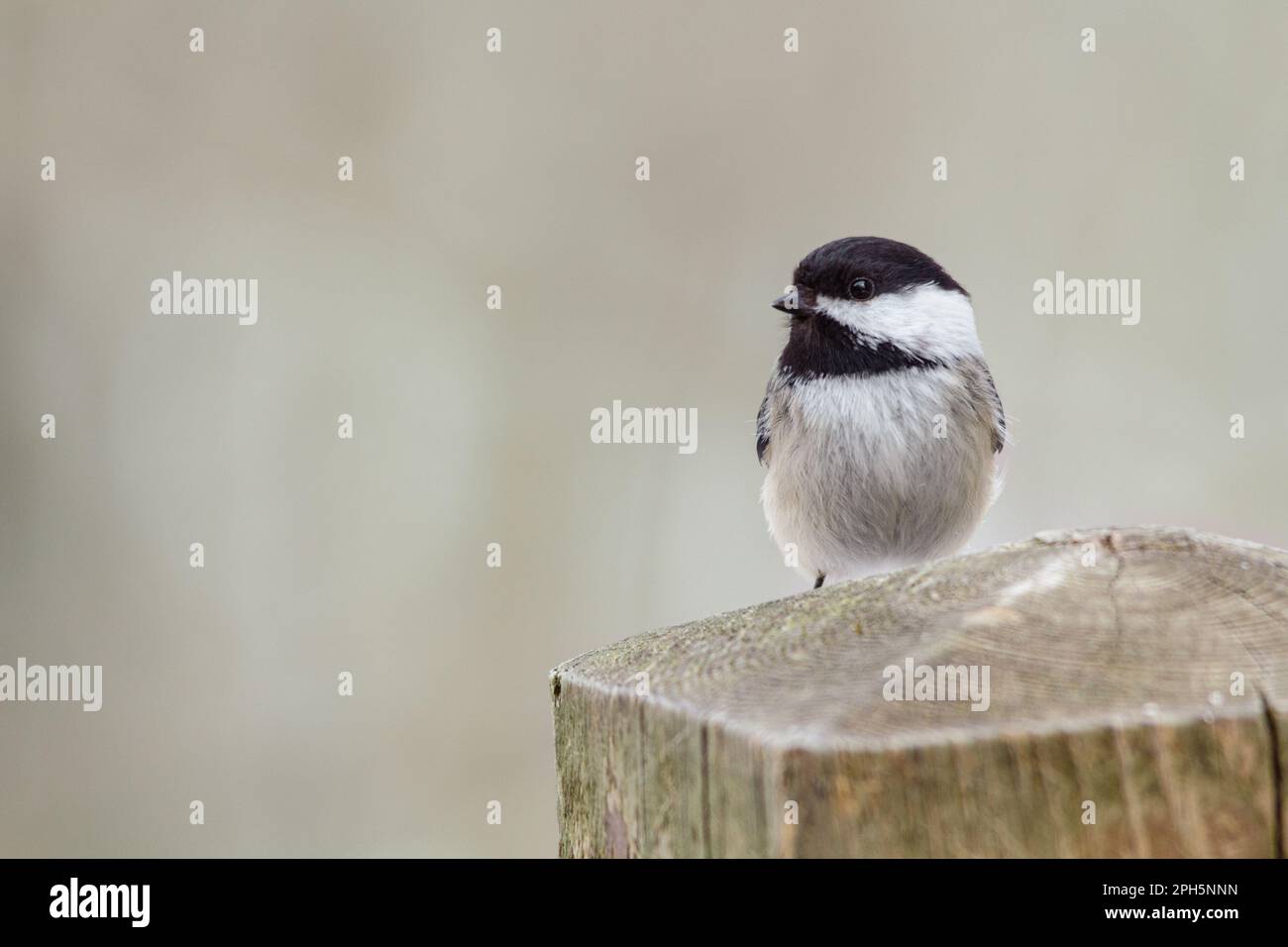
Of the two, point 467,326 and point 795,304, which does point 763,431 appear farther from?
point 467,326

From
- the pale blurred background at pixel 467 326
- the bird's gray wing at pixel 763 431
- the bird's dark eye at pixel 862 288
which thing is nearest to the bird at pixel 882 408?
the bird's dark eye at pixel 862 288

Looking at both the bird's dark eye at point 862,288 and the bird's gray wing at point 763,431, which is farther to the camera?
the bird's gray wing at point 763,431

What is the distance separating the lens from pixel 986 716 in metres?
0.99

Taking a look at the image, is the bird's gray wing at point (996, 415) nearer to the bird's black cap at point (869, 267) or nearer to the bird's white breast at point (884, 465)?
the bird's white breast at point (884, 465)

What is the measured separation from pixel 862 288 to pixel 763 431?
55cm

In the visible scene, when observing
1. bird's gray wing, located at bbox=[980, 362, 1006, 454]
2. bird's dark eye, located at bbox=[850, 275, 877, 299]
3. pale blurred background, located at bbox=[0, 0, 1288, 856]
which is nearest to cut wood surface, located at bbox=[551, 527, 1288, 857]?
bird's dark eye, located at bbox=[850, 275, 877, 299]

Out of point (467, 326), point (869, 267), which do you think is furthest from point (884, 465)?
point (467, 326)

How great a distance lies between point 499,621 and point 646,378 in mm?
1090

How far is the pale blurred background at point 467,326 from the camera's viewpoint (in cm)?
458

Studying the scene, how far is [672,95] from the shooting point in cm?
489

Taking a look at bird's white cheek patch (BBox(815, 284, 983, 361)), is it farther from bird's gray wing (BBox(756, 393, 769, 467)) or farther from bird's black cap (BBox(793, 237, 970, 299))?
bird's gray wing (BBox(756, 393, 769, 467))

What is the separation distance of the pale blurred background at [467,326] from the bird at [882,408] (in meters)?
1.56

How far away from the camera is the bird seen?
112 inches
